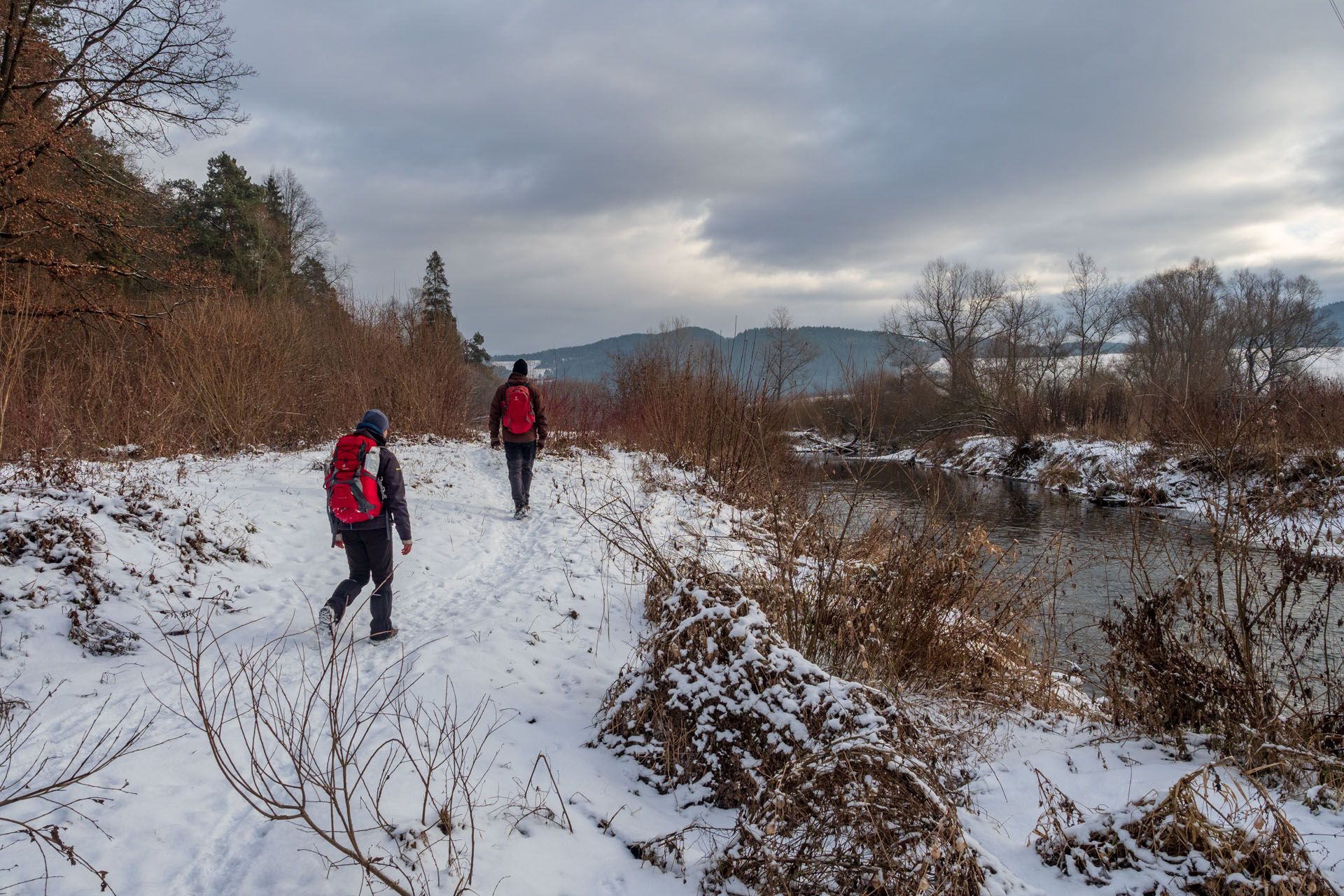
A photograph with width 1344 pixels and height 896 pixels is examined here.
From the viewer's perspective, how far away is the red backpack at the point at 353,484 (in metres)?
4.57

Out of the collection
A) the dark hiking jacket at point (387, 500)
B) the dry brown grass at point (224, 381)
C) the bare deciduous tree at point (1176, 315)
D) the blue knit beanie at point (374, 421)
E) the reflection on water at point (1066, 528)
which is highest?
the bare deciduous tree at point (1176, 315)

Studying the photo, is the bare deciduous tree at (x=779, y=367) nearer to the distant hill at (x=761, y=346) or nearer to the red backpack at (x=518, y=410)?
the distant hill at (x=761, y=346)

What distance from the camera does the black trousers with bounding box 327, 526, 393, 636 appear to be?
15.1 feet

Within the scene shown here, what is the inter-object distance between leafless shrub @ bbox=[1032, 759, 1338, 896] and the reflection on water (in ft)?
5.38

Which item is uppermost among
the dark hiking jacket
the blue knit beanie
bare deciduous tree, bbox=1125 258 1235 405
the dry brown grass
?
bare deciduous tree, bbox=1125 258 1235 405

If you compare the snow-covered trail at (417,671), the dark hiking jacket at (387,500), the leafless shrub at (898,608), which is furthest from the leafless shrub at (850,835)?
the dark hiking jacket at (387,500)

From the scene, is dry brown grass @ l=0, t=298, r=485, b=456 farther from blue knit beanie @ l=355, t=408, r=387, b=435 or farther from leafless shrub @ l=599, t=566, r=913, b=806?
leafless shrub @ l=599, t=566, r=913, b=806

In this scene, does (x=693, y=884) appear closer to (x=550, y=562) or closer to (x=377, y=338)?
(x=550, y=562)

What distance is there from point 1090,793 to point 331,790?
11.9 feet

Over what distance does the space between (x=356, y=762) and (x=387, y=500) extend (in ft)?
7.95

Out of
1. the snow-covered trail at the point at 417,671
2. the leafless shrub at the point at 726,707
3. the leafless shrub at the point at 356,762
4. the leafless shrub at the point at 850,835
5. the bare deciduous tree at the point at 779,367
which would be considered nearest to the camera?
the leafless shrub at the point at 356,762

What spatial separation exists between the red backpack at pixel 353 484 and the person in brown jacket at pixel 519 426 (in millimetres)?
3766

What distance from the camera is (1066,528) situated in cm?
1084

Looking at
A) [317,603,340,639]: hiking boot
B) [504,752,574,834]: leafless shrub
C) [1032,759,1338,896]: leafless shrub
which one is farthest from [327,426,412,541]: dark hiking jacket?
[1032,759,1338,896]: leafless shrub
